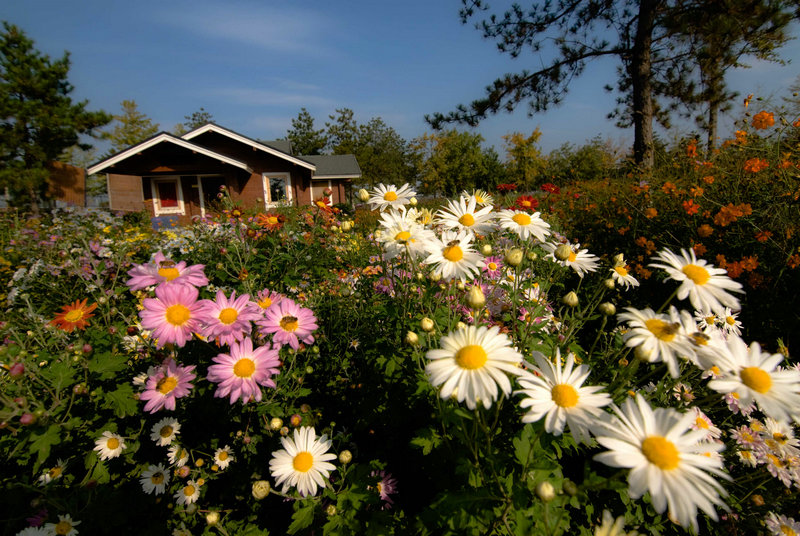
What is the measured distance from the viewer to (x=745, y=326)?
276cm

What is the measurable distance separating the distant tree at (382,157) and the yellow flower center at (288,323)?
29784 millimetres

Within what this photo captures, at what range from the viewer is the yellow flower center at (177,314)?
3.91 ft

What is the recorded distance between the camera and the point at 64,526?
1239 mm

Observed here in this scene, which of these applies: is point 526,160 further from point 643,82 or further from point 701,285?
point 701,285

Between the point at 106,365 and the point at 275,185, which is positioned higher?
the point at 275,185

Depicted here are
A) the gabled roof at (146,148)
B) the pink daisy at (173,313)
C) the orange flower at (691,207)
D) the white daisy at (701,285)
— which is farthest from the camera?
the gabled roof at (146,148)

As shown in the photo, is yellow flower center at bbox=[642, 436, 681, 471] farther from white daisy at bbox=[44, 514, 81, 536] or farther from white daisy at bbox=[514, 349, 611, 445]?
white daisy at bbox=[44, 514, 81, 536]

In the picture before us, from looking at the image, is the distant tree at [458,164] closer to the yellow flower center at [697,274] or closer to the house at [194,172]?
the house at [194,172]

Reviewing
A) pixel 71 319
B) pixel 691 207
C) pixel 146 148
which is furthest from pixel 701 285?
pixel 146 148

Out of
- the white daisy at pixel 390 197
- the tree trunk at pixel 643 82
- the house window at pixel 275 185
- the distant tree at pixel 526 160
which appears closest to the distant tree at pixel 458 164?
the distant tree at pixel 526 160

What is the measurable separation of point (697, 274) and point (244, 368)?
1.61 metres

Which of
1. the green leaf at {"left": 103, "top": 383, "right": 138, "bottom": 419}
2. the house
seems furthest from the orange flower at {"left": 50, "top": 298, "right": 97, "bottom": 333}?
the house

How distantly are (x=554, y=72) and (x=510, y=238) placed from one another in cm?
719

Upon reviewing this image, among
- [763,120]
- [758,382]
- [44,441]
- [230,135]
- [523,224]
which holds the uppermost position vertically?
[230,135]
